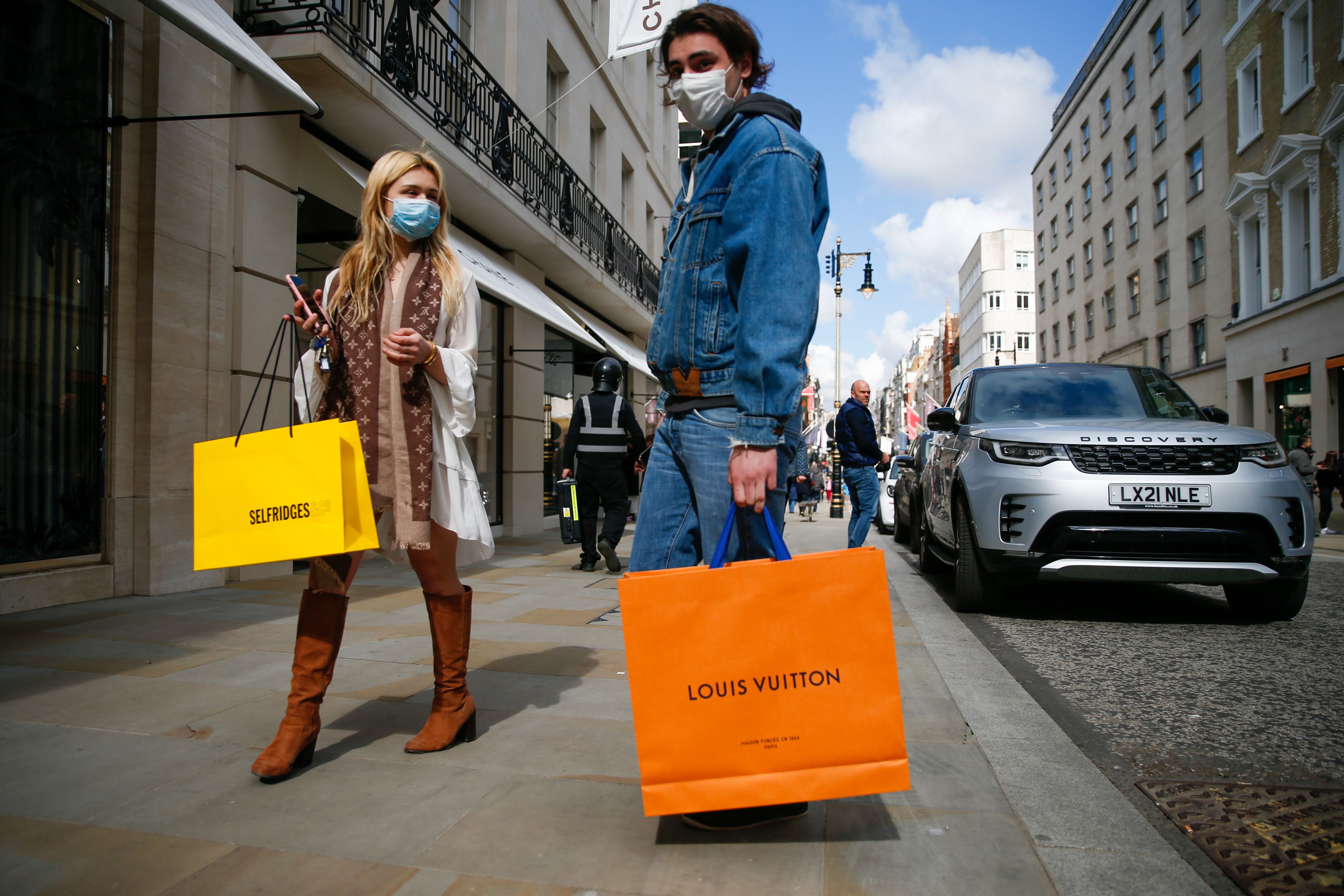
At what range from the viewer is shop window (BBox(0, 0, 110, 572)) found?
4.98 meters

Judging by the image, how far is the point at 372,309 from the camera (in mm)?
2631

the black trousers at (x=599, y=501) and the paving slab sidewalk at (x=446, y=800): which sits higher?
the black trousers at (x=599, y=501)

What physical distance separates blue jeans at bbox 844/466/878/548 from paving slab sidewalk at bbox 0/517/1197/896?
10.2 feet

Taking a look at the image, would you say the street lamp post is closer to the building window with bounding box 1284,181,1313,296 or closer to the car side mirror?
the car side mirror

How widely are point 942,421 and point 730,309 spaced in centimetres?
416

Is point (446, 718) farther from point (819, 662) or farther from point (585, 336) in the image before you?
point (585, 336)

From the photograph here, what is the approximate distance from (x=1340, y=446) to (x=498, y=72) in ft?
63.8

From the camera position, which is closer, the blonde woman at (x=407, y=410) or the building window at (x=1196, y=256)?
the blonde woman at (x=407, y=410)

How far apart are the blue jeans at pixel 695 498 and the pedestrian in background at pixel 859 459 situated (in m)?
5.10

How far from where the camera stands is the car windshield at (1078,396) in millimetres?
5746

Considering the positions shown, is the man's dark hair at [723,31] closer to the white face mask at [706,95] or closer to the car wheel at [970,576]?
the white face mask at [706,95]

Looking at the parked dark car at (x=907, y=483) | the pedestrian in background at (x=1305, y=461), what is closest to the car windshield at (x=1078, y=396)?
the parked dark car at (x=907, y=483)

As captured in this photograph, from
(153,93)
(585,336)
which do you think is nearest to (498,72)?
(585,336)

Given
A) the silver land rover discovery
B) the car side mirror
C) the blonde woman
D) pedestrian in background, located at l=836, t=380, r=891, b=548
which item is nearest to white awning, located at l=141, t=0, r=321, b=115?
the blonde woman
